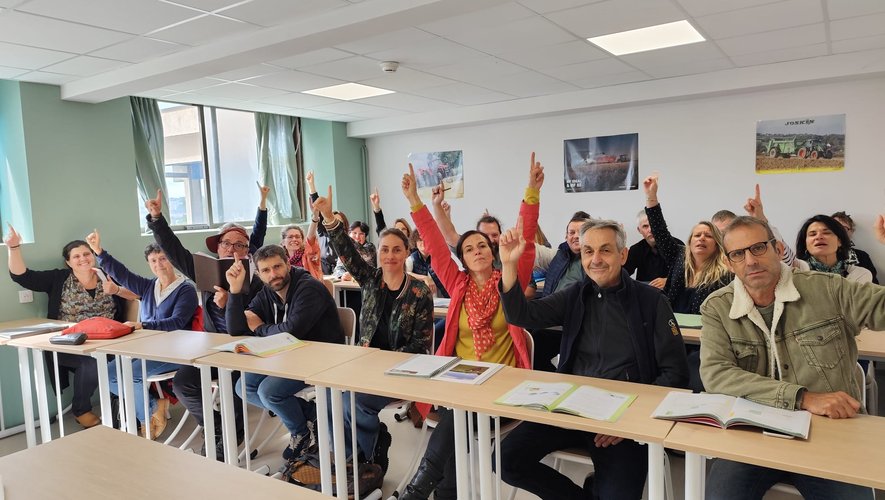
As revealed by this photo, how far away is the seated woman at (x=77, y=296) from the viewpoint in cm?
422

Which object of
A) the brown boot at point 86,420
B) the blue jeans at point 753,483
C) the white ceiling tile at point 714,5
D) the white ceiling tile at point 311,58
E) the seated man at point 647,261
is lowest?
the brown boot at point 86,420

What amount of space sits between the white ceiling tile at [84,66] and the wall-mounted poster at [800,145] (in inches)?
228

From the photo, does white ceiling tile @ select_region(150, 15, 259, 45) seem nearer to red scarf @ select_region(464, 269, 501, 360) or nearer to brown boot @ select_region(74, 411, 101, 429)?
red scarf @ select_region(464, 269, 501, 360)

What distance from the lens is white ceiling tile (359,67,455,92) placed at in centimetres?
509

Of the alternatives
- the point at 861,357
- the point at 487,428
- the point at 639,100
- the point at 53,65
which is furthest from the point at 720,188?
the point at 53,65

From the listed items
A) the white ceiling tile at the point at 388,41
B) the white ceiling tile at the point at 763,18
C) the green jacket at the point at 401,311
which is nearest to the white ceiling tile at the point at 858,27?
the white ceiling tile at the point at 763,18

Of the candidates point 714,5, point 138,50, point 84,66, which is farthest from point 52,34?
point 714,5

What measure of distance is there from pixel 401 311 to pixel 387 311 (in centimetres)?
9

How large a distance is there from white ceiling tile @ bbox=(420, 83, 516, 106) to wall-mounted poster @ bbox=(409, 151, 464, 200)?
41.8 inches

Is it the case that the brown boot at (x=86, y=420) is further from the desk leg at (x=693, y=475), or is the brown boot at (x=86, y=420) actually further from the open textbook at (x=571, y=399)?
the desk leg at (x=693, y=475)

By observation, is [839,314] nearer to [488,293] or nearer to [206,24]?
[488,293]

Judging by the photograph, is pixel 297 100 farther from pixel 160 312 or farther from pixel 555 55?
pixel 160 312

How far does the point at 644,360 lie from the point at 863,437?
2.52ft

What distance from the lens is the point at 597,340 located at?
7.55 feet
